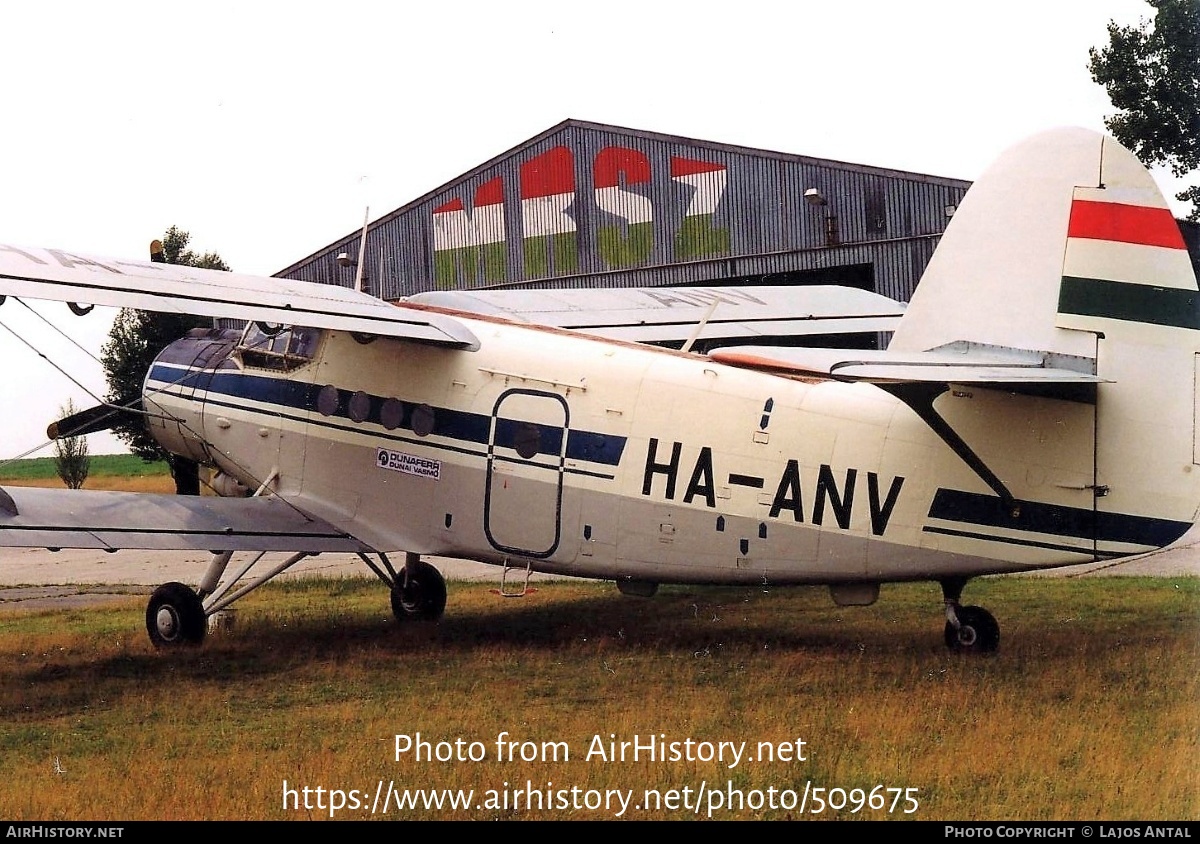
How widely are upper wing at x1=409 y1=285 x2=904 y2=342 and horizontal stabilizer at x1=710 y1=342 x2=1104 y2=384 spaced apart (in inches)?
156

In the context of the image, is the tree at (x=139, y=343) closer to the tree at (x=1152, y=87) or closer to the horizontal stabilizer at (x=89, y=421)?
the horizontal stabilizer at (x=89, y=421)

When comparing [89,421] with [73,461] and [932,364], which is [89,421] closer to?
[932,364]

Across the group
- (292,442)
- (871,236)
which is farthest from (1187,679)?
(871,236)

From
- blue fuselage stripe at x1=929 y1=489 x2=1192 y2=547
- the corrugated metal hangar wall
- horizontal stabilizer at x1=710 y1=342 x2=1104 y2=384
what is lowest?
blue fuselage stripe at x1=929 y1=489 x2=1192 y2=547

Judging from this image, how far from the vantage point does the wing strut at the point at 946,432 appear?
8.17m

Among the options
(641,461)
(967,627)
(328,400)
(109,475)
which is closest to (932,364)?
(967,627)

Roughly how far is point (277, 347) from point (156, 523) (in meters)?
2.17

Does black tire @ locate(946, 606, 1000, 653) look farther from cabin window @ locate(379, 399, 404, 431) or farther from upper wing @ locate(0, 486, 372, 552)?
upper wing @ locate(0, 486, 372, 552)

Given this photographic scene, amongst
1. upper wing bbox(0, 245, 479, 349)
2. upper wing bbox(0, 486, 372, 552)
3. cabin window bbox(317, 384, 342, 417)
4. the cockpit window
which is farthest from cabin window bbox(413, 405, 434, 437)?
the cockpit window

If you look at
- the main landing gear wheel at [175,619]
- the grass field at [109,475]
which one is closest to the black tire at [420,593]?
the main landing gear wheel at [175,619]

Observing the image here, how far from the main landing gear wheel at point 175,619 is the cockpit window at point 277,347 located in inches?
89.1

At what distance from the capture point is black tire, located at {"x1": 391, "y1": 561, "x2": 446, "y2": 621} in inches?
475

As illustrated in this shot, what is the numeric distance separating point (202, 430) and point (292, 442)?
1.25m

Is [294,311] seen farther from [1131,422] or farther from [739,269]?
[739,269]
